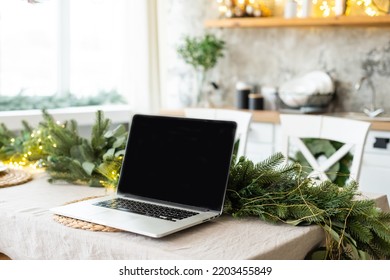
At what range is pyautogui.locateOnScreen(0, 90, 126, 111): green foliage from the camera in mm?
3609

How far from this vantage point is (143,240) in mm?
1065

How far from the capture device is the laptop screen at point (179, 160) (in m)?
1.25

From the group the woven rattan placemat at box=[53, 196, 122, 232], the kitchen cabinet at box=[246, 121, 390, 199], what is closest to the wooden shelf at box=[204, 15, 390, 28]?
the kitchen cabinet at box=[246, 121, 390, 199]

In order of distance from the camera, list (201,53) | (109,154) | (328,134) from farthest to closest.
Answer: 1. (201,53)
2. (328,134)
3. (109,154)

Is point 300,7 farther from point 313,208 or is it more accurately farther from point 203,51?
point 313,208

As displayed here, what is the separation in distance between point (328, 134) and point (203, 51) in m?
1.86

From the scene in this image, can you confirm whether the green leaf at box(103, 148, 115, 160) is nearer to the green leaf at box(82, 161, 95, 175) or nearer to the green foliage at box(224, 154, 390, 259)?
the green leaf at box(82, 161, 95, 175)

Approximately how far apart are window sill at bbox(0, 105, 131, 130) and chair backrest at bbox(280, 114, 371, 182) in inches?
48.6

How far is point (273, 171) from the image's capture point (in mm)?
1320

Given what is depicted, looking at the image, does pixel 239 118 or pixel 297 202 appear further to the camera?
pixel 239 118

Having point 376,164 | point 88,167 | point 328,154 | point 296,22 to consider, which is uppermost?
point 296,22

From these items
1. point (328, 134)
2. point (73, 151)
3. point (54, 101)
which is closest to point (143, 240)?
point (73, 151)

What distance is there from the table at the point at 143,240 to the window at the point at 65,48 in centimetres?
251
